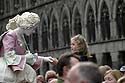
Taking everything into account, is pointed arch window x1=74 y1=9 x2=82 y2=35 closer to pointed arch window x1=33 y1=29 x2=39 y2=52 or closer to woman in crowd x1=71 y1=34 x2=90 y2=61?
pointed arch window x1=33 y1=29 x2=39 y2=52

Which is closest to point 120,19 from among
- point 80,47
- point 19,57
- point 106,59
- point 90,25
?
point 106,59

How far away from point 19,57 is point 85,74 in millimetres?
2443

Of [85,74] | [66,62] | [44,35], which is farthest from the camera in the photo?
[44,35]

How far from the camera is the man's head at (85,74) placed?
129 inches

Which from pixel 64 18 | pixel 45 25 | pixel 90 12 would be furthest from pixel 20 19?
pixel 45 25

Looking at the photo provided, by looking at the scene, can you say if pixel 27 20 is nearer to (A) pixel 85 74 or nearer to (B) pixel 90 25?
(A) pixel 85 74

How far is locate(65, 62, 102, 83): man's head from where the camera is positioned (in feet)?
10.7

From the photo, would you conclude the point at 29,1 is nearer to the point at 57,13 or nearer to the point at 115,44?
the point at 57,13

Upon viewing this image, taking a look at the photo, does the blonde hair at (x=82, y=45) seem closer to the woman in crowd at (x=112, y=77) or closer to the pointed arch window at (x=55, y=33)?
the woman in crowd at (x=112, y=77)

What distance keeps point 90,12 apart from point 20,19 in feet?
80.9

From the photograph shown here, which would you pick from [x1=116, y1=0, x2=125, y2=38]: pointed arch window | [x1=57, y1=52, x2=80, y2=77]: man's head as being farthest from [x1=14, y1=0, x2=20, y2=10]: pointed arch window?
[x1=57, y1=52, x2=80, y2=77]: man's head

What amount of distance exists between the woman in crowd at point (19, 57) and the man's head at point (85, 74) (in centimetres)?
221

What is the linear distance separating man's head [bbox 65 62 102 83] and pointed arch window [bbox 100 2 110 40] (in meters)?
25.2

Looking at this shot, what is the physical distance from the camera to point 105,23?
28625 mm
